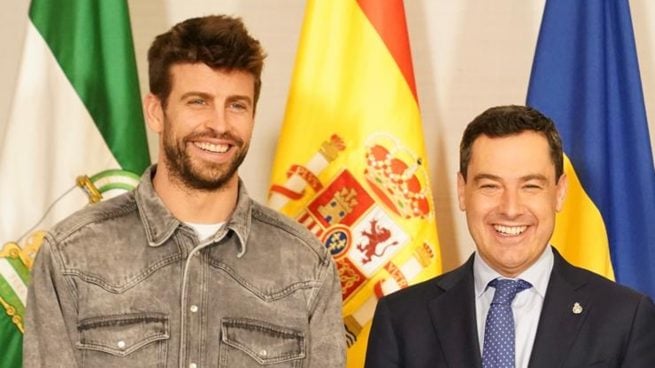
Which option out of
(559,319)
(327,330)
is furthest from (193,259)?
(559,319)

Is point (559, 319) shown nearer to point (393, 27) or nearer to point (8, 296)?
point (393, 27)

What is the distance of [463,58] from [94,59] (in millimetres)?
1367

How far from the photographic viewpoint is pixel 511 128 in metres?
2.70

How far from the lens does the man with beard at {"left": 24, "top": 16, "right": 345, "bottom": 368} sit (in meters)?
2.53

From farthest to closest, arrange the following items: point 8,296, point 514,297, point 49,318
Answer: point 8,296
point 514,297
point 49,318

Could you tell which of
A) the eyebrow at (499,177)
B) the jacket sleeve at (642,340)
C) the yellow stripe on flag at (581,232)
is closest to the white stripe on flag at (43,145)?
the eyebrow at (499,177)

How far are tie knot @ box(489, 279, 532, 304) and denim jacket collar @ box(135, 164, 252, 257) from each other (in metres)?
0.60

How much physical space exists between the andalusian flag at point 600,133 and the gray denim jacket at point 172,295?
1054mm

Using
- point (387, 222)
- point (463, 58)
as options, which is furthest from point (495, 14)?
point (387, 222)

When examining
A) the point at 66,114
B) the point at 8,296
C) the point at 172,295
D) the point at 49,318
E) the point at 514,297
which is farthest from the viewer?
the point at 66,114

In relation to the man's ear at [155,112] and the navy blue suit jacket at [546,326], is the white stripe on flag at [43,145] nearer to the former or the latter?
the man's ear at [155,112]

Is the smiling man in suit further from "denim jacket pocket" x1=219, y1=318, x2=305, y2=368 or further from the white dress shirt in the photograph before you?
"denim jacket pocket" x1=219, y1=318, x2=305, y2=368

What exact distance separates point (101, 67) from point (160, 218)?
98 cm

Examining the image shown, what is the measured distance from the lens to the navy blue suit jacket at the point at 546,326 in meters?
2.56
